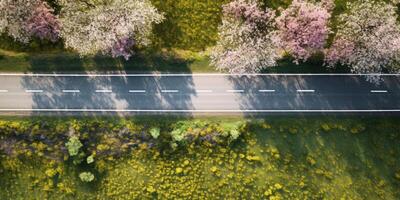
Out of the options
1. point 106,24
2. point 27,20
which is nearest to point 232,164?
point 106,24

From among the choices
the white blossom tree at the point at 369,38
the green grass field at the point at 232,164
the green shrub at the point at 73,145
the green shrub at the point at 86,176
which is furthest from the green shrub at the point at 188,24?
the green shrub at the point at 86,176

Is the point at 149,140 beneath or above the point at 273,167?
above

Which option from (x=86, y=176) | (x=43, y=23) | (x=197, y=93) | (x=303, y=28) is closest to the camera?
(x=303, y=28)

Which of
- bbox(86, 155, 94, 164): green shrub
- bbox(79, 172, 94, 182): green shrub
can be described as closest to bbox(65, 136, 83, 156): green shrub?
bbox(86, 155, 94, 164): green shrub

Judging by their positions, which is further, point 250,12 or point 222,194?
point 222,194

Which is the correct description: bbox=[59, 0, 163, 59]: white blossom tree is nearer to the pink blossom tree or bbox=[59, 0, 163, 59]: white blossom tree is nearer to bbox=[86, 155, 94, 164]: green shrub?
bbox=[86, 155, 94, 164]: green shrub

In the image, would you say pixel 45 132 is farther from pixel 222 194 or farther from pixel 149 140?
pixel 222 194

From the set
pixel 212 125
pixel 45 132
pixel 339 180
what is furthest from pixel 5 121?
pixel 339 180

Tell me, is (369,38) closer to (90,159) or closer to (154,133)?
(154,133)
